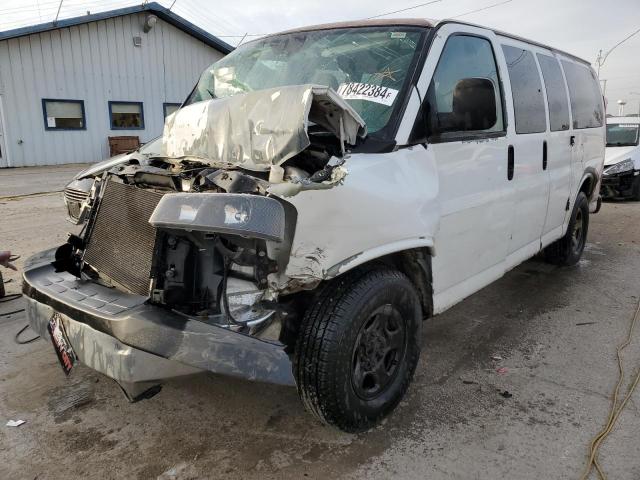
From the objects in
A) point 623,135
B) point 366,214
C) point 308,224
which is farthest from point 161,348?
point 623,135

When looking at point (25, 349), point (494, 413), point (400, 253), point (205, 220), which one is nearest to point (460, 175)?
point (400, 253)

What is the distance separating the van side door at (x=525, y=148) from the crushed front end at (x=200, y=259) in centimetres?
174

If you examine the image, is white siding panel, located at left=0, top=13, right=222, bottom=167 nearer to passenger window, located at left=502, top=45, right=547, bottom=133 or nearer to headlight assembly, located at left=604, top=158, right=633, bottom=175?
headlight assembly, located at left=604, top=158, right=633, bottom=175

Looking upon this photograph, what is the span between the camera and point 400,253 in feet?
9.67

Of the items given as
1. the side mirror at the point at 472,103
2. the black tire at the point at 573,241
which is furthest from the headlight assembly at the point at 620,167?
the side mirror at the point at 472,103

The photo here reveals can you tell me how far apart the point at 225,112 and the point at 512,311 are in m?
3.05

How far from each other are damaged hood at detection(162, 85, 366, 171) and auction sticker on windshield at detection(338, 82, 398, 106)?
1.20 ft

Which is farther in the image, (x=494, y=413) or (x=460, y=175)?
(x=460, y=175)

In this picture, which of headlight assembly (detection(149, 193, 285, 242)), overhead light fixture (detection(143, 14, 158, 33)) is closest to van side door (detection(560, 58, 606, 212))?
headlight assembly (detection(149, 193, 285, 242))

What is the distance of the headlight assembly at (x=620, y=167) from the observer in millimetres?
10359

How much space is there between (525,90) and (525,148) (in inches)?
18.6

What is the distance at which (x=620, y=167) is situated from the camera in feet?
34.1

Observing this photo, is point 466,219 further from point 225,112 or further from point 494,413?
point 225,112

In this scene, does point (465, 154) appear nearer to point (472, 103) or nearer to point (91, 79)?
point (472, 103)
